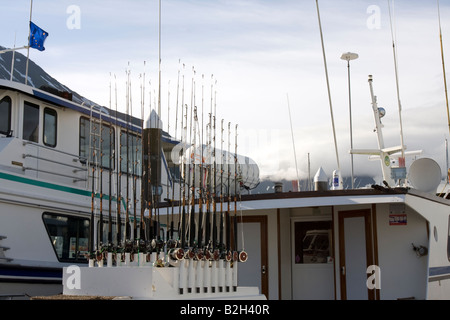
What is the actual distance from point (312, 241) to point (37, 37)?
7638mm

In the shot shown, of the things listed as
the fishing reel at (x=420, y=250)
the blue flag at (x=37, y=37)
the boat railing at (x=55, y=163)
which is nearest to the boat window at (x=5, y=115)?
the boat railing at (x=55, y=163)

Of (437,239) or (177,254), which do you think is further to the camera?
(437,239)

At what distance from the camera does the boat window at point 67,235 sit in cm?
1280

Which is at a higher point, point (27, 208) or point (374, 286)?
point (27, 208)

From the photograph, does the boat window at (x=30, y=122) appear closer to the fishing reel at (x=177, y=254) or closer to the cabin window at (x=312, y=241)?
the cabin window at (x=312, y=241)

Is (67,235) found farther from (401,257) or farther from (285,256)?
(401,257)

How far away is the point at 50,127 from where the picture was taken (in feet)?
45.6

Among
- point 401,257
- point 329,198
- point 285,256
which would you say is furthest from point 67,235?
point 401,257

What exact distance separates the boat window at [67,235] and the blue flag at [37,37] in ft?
13.3

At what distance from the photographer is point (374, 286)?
11.5 meters

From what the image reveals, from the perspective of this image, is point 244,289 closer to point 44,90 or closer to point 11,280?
point 11,280

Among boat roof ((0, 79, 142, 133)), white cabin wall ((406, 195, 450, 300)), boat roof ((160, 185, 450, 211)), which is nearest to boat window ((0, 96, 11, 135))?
boat roof ((0, 79, 142, 133))
